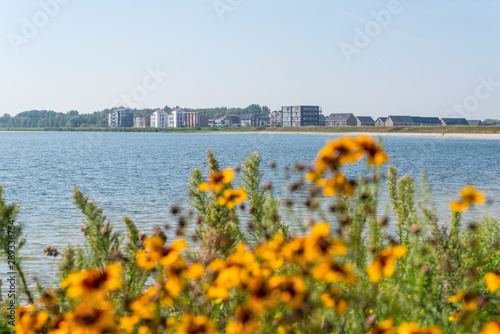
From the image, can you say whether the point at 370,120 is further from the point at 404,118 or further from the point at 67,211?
the point at 67,211

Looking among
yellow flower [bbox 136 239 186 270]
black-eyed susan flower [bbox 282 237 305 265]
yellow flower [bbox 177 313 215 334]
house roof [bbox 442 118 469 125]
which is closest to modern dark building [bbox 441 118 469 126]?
house roof [bbox 442 118 469 125]

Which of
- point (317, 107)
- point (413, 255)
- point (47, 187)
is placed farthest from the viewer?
point (317, 107)

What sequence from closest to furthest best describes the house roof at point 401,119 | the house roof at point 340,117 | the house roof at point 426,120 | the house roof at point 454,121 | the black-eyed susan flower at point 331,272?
the black-eyed susan flower at point 331,272 → the house roof at point 401,119 → the house roof at point 426,120 → the house roof at point 340,117 → the house roof at point 454,121

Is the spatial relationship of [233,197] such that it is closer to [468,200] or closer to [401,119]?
[468,200]

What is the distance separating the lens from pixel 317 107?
199000 millimetres

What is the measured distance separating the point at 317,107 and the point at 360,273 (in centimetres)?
19882

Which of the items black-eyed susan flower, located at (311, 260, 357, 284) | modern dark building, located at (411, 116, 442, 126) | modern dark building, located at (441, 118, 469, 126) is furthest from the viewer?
modern dark building, located at (441, 118, 469, 126)

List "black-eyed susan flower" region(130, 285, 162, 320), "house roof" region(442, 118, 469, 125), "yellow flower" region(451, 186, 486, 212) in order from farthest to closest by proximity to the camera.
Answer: "house roof" region(442, 118, 469, 125)
"yellow flower" region(451, 186, 486, 212)
"black-eyed susan flower" region(130, 285, 162, 320)

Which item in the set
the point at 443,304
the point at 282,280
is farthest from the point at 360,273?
the point at 443,304

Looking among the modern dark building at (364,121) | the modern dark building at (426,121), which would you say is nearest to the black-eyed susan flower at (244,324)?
the modern dark building at (364,121)

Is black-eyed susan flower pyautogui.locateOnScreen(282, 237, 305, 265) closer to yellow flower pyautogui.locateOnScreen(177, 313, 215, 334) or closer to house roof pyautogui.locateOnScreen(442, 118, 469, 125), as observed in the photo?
yellow flower pyautogui.locateOnScreen(177, 313, 215, 334)

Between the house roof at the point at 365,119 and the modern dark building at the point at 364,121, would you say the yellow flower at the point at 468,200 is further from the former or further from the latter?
the house roof at the point at 365,119

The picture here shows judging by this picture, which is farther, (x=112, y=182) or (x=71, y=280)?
(x=112, y=182)

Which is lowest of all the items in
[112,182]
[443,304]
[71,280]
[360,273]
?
[112,182]
